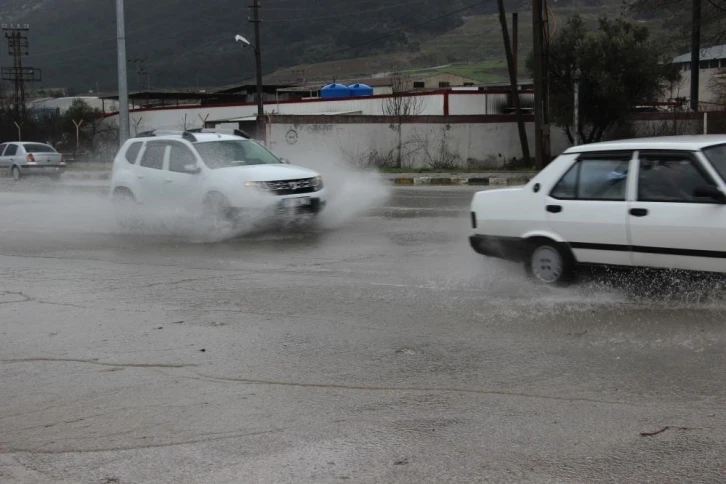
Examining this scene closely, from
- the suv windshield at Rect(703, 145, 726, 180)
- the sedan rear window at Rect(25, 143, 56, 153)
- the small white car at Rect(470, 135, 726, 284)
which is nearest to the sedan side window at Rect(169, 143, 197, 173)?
the small white car at Rect(470, 135, 726, 284)

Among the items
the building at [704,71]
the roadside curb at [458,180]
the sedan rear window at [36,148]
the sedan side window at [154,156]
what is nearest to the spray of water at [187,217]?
the sedan side window at [154,156]

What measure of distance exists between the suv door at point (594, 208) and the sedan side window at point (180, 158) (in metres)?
7.16

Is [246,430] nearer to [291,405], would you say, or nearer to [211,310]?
[291,405]

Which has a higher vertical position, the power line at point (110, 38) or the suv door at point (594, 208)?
the power line at point (110, 38)

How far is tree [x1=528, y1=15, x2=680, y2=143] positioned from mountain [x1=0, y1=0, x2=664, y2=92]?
107 metres

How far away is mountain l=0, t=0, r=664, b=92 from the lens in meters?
158

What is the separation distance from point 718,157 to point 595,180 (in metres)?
1.12

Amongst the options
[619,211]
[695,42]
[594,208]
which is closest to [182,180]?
[594,208]

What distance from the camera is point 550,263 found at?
27.7ft

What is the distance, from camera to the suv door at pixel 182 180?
44.3 ft

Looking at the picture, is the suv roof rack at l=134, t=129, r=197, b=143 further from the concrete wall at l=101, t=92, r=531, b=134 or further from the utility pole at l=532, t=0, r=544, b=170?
the concrete wall at l=101, t=92, r=531, b=134

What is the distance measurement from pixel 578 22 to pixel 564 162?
2911 centimetres

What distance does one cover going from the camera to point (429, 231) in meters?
13.5

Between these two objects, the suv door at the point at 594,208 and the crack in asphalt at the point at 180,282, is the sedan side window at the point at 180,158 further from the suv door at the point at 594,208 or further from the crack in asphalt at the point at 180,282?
the suv door at the point at 594,208
